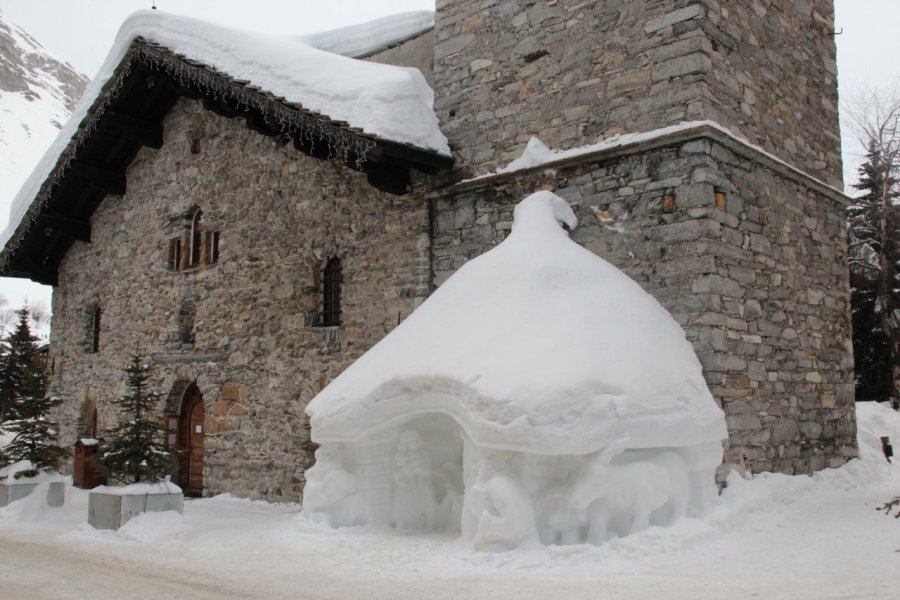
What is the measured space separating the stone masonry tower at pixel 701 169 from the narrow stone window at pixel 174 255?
4940mm

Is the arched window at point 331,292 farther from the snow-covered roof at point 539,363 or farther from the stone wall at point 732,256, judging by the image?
the snow-covered roof at point 539,363

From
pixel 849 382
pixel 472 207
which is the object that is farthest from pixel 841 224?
pixel 472 207

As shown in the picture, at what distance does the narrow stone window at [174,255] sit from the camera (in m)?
12.4

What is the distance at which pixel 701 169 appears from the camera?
7355 millimetres

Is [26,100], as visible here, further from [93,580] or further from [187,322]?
[93,580]

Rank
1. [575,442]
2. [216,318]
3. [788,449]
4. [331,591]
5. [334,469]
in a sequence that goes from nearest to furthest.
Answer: [331,591] < [575,442] < [334,469] < [788,449] < [216,318]

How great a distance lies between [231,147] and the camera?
11.6 meters

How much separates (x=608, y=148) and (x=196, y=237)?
22.4 feet

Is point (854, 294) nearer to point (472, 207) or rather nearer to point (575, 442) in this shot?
point (472, 207)

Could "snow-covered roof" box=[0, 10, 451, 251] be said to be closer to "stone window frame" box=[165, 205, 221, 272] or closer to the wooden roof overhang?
the wooden roof overhang

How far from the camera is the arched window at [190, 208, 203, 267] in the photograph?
12.1 m

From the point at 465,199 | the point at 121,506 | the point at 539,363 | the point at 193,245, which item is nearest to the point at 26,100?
the point at 193,245

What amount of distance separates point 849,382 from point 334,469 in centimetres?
602

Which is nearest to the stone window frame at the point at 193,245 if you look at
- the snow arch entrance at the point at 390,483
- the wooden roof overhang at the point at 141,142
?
the wooden roof overhang at the point at 141,142
